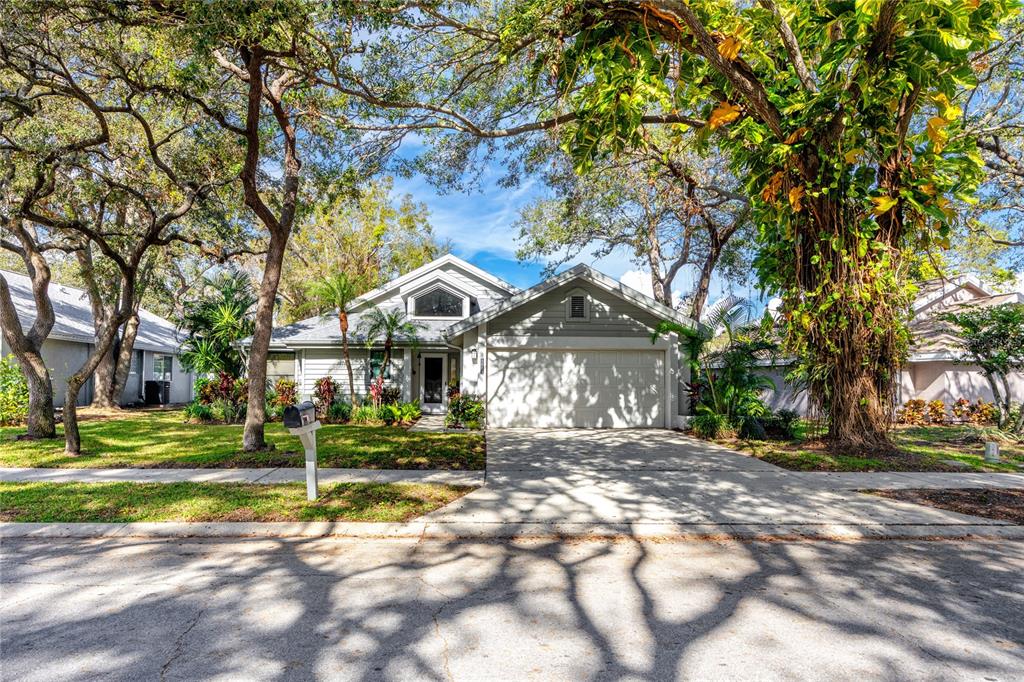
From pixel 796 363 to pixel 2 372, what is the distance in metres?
19.5

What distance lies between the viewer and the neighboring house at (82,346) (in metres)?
19.0

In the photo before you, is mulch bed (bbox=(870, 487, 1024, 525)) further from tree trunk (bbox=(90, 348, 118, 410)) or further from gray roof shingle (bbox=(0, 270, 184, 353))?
tree trunk (bbox=(90, 348, 118, 410))

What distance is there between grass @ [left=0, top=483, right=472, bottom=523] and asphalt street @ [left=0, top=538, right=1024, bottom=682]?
621 mm

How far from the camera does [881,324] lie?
903cm

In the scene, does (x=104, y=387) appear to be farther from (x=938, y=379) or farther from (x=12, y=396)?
(x=938, y=379)

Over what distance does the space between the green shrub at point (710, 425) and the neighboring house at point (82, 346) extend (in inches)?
669

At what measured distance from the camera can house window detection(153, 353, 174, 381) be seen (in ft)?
82.8

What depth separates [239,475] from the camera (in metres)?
8.00

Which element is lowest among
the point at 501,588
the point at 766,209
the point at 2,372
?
the point at 501,588

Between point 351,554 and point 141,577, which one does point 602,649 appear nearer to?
point 351,554

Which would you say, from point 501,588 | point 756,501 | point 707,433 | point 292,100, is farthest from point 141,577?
point 707,433

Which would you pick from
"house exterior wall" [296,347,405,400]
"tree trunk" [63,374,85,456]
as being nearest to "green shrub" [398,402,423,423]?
"house exterior wall" [296,347,405,400]

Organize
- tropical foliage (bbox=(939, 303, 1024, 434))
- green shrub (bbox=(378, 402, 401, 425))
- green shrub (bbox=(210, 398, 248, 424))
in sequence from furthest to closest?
green shrub (bbox=(210, 398, 248, 424))
green shrub (bbox=(378, 402, 401, 425))
tropical foliage (bbox=(939, 303, 1024, 434))

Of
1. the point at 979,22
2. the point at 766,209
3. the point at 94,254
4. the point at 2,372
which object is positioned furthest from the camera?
the point at 94,254
